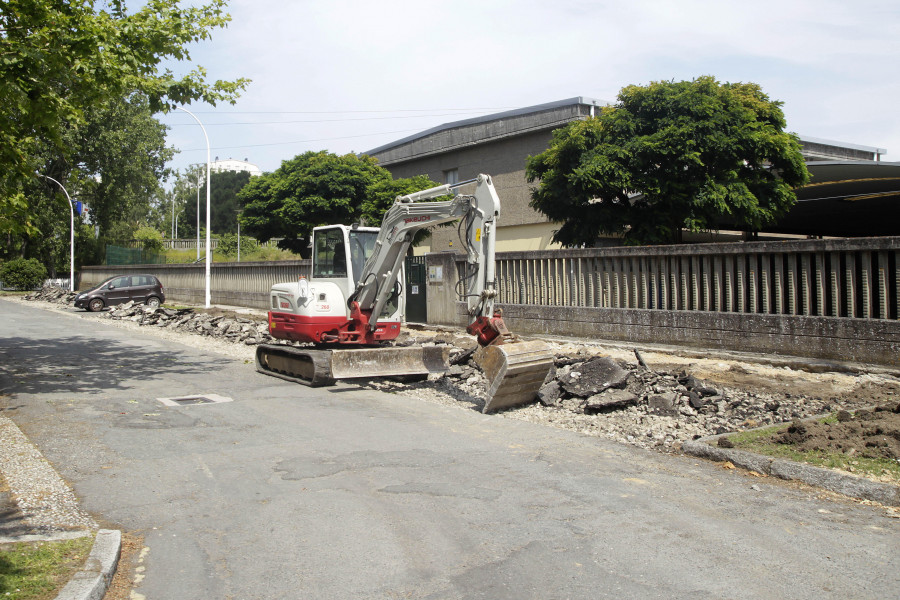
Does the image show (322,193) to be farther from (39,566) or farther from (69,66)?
(39,566)

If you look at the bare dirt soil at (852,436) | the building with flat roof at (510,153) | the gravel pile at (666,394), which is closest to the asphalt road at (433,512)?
the gravel pile at (666,394)

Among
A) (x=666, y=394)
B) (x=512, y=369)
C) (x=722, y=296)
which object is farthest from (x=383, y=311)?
(x=722, y=296)

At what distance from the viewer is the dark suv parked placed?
31.5 meters

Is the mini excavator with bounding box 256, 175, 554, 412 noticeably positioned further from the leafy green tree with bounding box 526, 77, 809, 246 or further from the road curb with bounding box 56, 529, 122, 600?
the leafy green tree with bounding box 526, 77, 809, 246

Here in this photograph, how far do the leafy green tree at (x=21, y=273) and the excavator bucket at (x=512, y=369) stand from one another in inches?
1921

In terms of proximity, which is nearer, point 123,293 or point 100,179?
point 123,293

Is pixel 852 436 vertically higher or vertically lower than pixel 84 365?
lower

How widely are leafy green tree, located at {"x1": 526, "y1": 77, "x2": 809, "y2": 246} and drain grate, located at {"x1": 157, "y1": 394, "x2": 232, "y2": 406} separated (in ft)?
38.0

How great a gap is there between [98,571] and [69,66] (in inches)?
347

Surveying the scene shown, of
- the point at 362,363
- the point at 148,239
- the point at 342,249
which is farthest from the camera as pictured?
the point at 148,239

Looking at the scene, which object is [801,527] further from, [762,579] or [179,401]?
[179,401]

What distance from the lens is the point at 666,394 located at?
9.62 m

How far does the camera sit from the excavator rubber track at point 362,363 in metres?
11.7

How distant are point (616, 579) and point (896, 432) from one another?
435 centimetres
